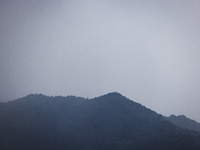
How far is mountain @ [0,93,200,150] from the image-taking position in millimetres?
48000

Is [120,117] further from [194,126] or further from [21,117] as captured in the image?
[194,126]

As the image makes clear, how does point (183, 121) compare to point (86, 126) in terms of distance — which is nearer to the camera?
point (86, 126)

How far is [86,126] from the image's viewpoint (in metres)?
56.9

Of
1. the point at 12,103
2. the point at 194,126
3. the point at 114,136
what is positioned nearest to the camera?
the point at 114,136

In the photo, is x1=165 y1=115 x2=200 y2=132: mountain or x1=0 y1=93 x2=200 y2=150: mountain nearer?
x1=0 y1=93 x2=200 y2=150: mountain

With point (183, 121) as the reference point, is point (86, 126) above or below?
below

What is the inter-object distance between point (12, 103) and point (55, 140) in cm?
2114

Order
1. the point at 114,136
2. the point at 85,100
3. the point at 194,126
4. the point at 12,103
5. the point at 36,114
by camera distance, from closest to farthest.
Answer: the point at 114,136
the point at 36,114
the point at 12,103
the point at 85,100
the point at 194,126

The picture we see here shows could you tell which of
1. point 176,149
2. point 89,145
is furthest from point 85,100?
point 176,149

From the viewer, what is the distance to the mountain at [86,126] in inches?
1890

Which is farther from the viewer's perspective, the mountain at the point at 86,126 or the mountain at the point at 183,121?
the mountain at the point at 183,121

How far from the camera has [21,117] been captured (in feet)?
182

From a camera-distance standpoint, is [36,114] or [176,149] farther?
[36,114]

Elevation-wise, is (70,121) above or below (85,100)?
below
